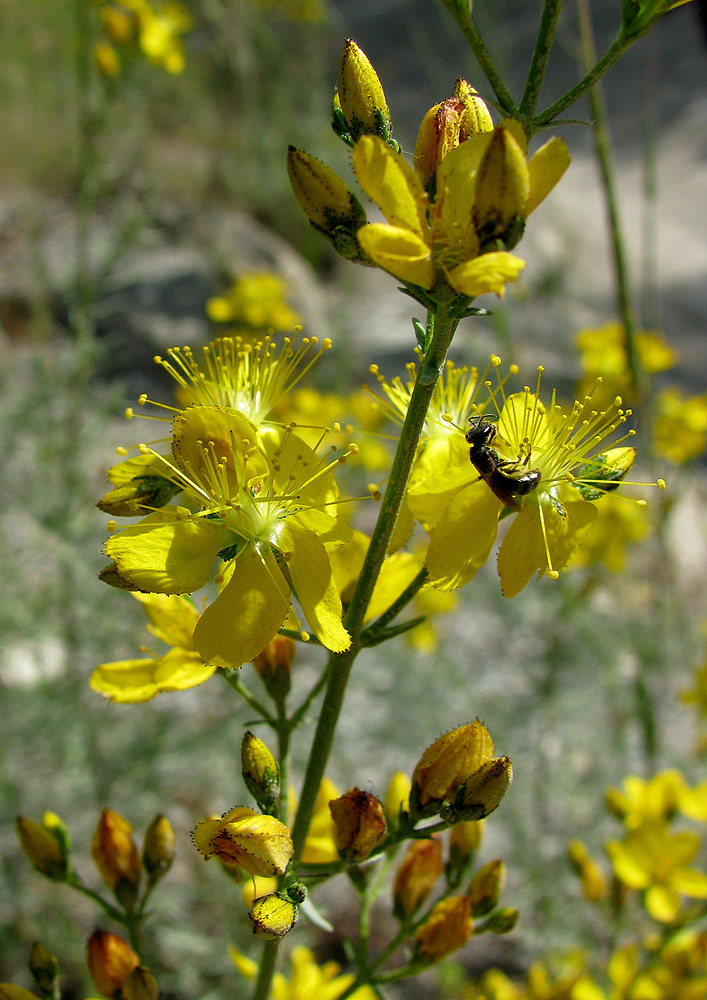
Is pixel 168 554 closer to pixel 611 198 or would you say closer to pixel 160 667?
pixel 160 667

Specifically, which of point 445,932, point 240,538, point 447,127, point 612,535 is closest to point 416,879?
point 445,932

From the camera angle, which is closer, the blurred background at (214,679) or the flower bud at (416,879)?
the flower bud at (416,879)

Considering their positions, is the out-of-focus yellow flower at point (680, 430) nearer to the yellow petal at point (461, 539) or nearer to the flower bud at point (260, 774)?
the yellow petal at point (461, 539)

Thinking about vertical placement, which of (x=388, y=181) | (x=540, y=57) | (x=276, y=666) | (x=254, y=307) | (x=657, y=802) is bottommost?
(x=657, y=802)

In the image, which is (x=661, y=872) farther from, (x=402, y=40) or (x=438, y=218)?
(x=402, y=40)

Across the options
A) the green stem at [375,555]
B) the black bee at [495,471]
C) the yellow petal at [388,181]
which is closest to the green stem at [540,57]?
the yellow petal at [388,181]

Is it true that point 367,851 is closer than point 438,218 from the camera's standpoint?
No

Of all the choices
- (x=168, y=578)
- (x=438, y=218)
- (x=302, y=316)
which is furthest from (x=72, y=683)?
(x=302, y=316)
